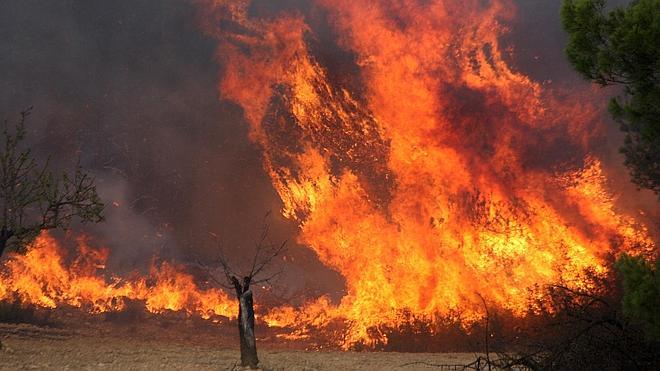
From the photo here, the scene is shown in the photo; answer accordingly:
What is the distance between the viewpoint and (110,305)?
27547 millimetres

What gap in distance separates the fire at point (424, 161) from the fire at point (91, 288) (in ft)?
15.1

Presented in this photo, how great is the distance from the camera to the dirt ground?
14.1 metres

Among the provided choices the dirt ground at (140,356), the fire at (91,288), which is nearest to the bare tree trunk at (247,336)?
the dirt ground at (140,356)

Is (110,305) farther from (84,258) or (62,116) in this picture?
(62,116)

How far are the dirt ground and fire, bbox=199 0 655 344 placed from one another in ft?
18.9

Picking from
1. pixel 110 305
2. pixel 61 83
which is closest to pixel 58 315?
pixel 110 305

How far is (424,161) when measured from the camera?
28875 millimetres

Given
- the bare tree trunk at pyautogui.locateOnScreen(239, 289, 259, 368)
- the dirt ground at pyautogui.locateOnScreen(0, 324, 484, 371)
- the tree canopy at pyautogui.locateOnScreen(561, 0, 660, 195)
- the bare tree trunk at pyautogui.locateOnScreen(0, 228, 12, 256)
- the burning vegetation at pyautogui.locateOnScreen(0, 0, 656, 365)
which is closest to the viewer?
the tree canopy at pyautogui.locateOnScreen(561, 0, 660, 195)

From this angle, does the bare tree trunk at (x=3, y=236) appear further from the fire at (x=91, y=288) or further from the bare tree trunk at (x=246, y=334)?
the fire at (x=91, y=288)

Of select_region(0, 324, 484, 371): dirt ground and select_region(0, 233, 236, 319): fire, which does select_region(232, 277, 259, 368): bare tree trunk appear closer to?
select_region(0, 324, 484, 371): dirt ground

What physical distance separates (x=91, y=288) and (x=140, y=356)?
1505cm

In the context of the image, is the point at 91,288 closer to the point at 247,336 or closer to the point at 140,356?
the point at 140,356

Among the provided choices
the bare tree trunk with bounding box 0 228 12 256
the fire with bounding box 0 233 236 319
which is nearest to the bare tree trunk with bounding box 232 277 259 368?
the bare tree trunk with bounding box 0 228 12 256

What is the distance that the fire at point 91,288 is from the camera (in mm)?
27516
